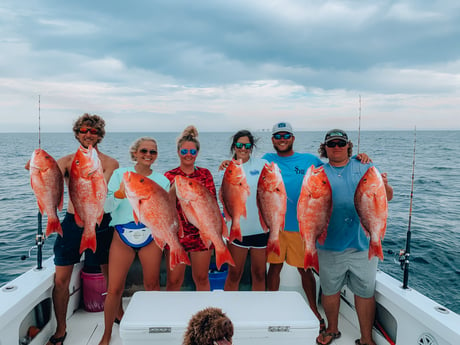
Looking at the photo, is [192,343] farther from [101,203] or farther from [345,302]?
[345,302]

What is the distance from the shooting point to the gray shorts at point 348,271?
3283 mm

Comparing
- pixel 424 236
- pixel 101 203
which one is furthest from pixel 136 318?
pixel 424 236

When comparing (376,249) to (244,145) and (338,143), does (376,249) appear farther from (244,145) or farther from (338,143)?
(244,145)

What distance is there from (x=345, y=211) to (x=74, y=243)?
2.74 metres

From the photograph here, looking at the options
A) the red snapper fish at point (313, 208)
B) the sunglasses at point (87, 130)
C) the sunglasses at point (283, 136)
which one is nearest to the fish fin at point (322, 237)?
the red snapper fish at point (313, 208)

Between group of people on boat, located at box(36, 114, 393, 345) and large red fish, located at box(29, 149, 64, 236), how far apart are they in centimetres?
46

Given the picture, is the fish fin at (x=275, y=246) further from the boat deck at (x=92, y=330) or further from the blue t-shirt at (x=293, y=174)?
the boat deck at (x=92, y=330)

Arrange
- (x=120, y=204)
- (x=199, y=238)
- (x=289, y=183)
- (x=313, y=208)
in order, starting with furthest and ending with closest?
(x=289, y=183), (x=199, y=238), (x=120, y=204), (x=313, y=208)

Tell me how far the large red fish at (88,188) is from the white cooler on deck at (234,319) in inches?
28.7

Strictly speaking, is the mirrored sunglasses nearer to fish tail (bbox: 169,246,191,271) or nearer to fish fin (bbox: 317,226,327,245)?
fish fin (bbox: 317,226,327,245)

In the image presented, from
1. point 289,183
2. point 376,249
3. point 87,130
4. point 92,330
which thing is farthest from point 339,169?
point 92,330

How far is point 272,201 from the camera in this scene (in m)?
2.88

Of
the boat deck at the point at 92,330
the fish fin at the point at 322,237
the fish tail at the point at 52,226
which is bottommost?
the boat deck at the point at 92,330

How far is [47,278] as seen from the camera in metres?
3.44
